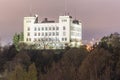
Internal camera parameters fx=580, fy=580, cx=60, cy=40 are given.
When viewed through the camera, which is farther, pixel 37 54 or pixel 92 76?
pixel 37 54

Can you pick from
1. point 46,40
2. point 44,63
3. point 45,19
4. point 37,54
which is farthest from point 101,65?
point 45,19

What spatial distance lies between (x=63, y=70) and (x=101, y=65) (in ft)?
11.0

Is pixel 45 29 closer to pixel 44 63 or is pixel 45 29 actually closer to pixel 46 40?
pixel 46 40

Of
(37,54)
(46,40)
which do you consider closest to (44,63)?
(37,54)

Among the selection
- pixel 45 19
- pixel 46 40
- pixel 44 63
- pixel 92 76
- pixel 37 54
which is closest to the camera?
pixel 92 76

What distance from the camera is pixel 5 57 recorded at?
68.2 m

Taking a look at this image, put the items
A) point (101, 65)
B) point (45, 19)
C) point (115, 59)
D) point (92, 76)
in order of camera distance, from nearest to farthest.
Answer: point (92, 76) → point (101, 65) → point (115, 59) → point (45, 19)

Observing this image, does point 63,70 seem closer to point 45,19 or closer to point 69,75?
point 69,75

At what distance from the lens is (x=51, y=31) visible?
3900 inches

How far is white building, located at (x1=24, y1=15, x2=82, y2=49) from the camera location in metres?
96.5

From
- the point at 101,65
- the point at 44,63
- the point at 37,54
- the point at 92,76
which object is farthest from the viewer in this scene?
the point at 37,54

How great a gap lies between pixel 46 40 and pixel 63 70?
5148cm

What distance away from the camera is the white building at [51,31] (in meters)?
96.5

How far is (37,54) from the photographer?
65.6 m
